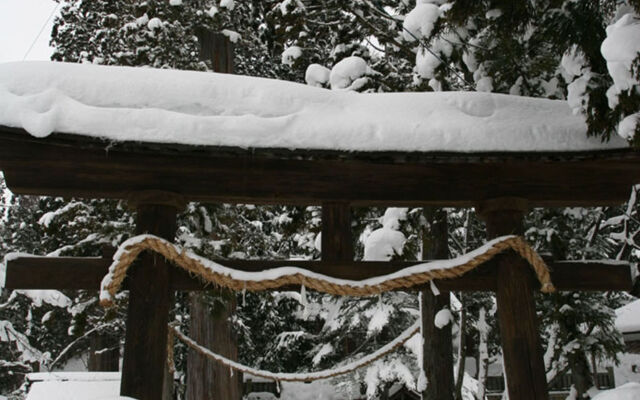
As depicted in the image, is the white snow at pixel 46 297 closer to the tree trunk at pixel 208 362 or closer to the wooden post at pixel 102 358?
the tree trunk at pixel 208 362

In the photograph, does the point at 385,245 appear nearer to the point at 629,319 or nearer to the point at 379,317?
the point at 379,317

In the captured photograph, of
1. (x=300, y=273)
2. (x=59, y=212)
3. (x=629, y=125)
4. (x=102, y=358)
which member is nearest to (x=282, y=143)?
(x=300, y=273)

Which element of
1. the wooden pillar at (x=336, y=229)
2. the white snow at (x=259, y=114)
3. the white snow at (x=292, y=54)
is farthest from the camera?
the white snow at (x=292, y=54)

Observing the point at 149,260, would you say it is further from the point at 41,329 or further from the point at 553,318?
the point at 41,329

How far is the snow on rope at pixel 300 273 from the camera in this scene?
10.1 feet

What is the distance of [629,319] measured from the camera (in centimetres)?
1267

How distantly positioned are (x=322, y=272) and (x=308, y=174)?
1.97 ft

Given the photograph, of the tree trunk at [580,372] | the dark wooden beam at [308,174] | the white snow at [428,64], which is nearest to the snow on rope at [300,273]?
the dark wooden beam at [308,174]

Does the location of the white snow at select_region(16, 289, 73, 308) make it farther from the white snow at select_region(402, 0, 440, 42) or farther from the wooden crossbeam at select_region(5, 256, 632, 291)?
the white snow at select_region(402, 0, 440, 42)

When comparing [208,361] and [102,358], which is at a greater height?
[102,358]

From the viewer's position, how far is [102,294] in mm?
3025

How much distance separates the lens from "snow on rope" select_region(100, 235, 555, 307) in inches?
122

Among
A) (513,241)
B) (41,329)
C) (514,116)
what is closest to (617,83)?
(514,116)

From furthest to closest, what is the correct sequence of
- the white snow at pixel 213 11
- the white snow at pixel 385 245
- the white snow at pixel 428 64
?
the white snow at pixel 213 11, the white snow at pixel 385 245, the white snow at pixel 428 64
